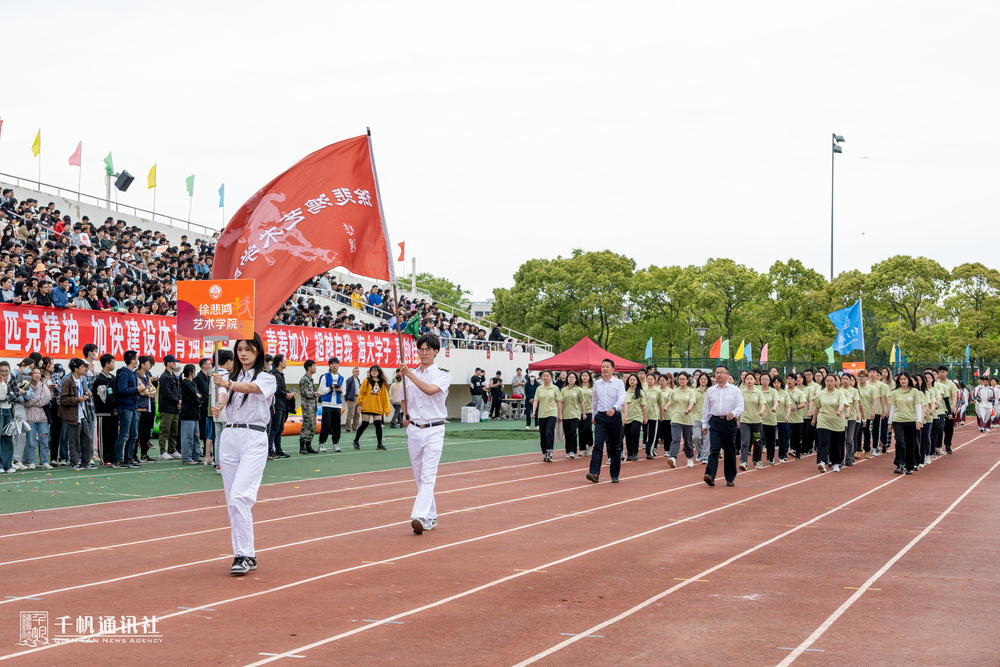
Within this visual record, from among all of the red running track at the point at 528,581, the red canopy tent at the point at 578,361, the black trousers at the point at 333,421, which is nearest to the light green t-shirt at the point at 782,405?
→ the red running track at the point at 528,581

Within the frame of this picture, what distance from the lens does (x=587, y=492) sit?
1430 cm

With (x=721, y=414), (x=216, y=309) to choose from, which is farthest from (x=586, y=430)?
(x=216, y=309)

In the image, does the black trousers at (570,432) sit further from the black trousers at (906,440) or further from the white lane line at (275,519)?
the black trousers at (906,440)

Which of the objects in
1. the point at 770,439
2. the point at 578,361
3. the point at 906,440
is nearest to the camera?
the point at 906,440

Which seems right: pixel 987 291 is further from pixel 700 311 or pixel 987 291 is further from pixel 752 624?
pixel 752 624

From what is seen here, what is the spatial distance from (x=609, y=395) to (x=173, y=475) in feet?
23.4

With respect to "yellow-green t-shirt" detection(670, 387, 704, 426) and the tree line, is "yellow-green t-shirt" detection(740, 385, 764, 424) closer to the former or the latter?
"yellow-green t-shirt" detection(670, 387, 704, 426)

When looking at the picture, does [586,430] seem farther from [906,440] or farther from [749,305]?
[749,305]

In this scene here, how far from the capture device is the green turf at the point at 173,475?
12938 millimetres

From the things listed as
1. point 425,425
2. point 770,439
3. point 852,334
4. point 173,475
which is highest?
point 852,334

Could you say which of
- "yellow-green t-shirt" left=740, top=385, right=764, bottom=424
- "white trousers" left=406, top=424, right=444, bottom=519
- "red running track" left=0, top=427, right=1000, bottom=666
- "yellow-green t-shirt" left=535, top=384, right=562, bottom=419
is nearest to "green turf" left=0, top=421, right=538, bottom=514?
"red running track" left=0, top=427, right=1000, bottom=666

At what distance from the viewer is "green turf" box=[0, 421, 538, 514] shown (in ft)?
42.4

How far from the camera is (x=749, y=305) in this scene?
59531 mm

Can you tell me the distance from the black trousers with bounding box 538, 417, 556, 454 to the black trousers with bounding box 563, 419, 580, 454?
302mm
